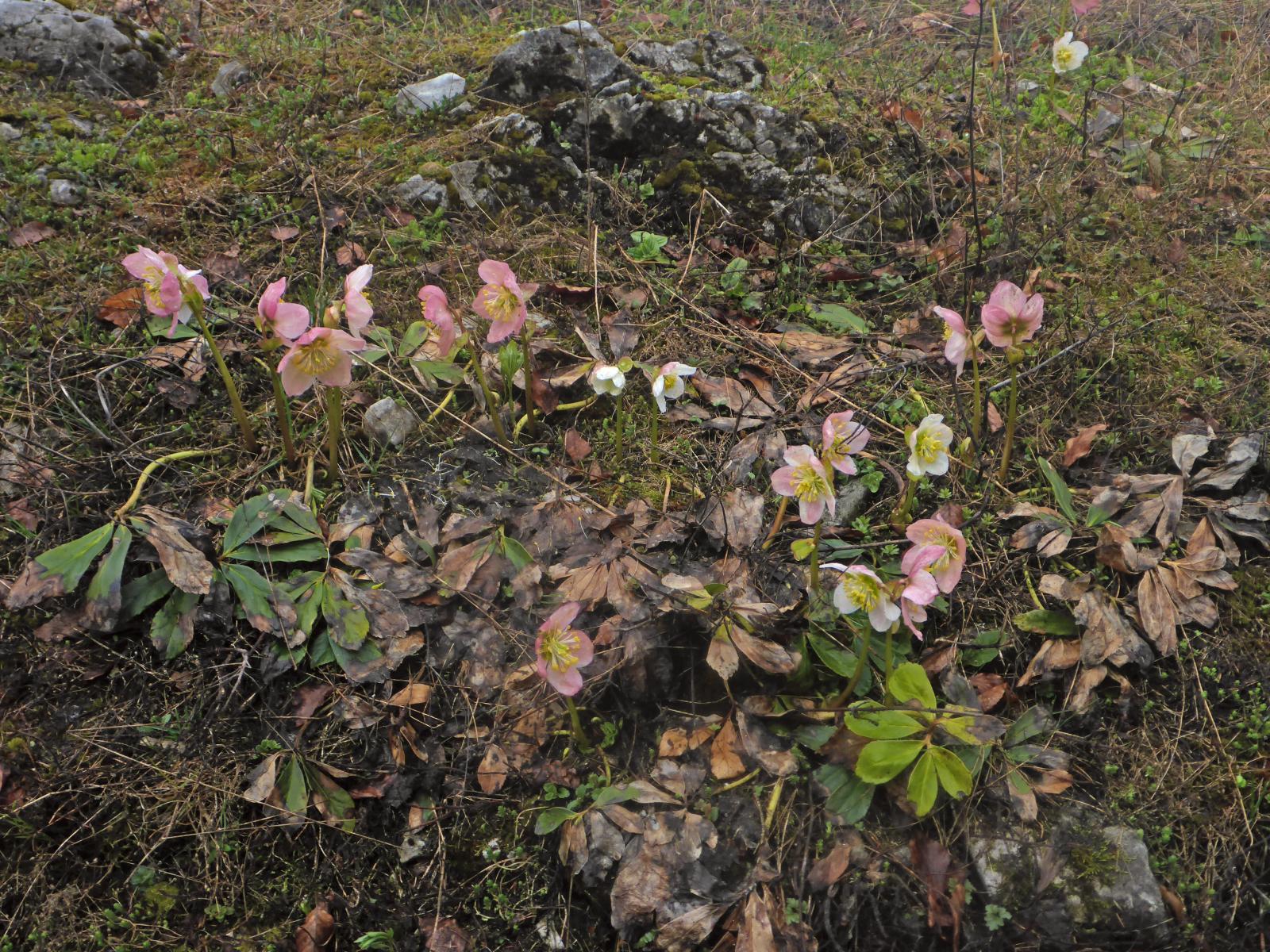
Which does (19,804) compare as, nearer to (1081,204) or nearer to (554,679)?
(554,679)

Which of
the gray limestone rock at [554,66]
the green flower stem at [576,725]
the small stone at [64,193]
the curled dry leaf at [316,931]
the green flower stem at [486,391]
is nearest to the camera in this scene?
the curled dry leaf at [316,931]

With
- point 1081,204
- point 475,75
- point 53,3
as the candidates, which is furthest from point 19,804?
point 1081,204

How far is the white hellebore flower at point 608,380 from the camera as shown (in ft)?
8.34

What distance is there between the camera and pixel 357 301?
2.32 meters

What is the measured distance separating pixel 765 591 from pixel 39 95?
3.64 meters

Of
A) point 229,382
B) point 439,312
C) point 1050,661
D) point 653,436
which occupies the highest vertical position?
point 439,312

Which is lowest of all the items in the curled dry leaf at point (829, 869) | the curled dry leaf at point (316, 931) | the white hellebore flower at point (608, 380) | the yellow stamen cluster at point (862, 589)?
the curled dry leaf at point (316, 931)

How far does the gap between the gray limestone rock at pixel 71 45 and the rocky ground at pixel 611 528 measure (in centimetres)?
2

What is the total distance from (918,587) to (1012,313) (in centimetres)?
99

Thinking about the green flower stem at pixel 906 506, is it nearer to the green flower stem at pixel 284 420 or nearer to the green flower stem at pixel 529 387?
the green flower stem at pixel 529 387

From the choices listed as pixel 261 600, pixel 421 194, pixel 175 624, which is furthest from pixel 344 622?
pixel 421 194

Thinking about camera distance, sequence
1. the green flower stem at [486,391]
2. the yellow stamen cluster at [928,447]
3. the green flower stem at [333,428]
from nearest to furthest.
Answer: the yellow stamen cluster at [928,447] → the green flower stem at [333,428] → the green flower stem at [486,391]

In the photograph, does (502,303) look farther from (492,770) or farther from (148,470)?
(492,770)

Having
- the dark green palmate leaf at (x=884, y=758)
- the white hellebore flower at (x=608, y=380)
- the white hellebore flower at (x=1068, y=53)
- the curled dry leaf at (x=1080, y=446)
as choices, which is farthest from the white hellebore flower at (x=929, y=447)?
the white hellebore flower at (x=1068, y=53)
